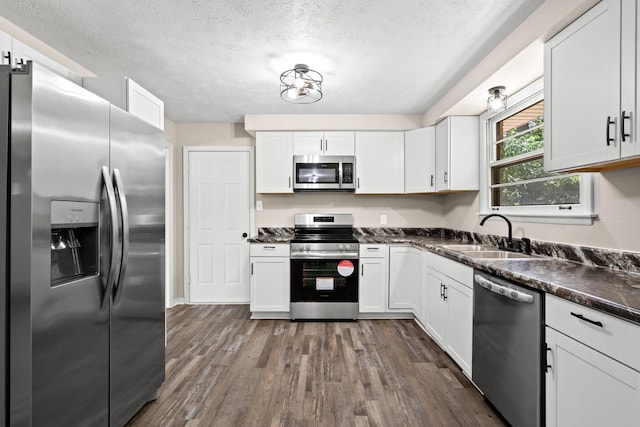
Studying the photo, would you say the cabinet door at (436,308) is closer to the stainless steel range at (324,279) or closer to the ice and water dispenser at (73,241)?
the stainless steel range at (324,279)

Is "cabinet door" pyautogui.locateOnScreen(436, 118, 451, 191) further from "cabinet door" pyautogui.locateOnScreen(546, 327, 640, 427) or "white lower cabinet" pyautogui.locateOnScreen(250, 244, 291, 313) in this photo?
"cabinet door" pyautogui.locateOnScreen(546, 327, 640, 427)

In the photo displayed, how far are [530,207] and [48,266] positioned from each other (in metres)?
2.95

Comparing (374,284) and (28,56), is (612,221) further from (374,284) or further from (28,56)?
(28,56)

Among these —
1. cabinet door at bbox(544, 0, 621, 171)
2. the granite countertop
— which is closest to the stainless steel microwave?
the granite countertop

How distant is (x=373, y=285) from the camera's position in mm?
3449

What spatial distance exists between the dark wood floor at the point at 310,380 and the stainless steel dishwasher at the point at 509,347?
0.22m

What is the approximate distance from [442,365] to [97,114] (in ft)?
8.90

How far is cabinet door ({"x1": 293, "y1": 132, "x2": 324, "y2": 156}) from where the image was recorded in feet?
12.4

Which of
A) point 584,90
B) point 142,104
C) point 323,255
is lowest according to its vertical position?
point 323,255

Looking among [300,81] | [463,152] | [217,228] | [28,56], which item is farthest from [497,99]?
[217,228]

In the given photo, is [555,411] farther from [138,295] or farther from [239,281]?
[239,281]

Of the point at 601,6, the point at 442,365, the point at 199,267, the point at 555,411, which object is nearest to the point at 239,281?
the point at 199,267

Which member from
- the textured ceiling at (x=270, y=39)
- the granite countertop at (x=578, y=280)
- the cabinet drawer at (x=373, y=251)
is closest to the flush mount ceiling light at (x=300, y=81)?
the textured ceiling at (x=270, y=39)

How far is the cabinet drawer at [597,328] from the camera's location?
994 millimetres
